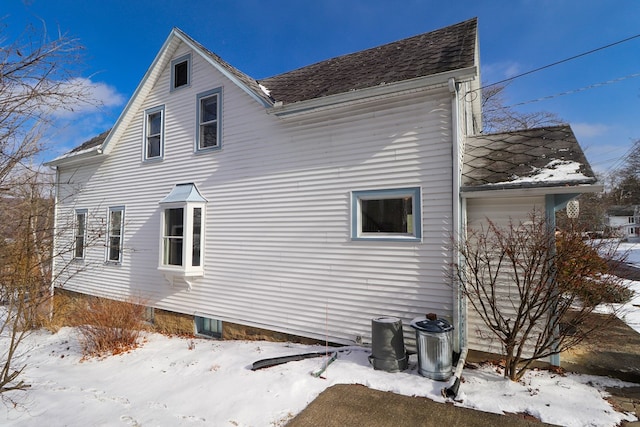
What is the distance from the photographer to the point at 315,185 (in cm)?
684

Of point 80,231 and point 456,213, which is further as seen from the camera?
point 80,231

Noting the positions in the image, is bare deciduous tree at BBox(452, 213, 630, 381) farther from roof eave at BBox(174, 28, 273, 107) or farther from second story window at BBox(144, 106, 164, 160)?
second story window at BBox(144, 106, 164, 160)

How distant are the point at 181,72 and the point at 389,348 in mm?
9274

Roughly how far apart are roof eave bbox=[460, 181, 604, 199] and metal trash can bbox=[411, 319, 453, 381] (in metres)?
2.18

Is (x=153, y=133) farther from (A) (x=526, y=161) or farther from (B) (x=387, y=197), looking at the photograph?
(A) (x=526, y=161)

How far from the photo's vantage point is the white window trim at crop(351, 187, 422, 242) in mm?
5770

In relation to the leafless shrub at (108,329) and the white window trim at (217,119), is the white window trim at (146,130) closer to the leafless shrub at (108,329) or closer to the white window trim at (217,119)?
the white window trim at (217,119)

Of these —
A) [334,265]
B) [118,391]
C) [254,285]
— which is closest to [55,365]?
[118,391]

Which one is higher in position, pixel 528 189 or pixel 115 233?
pixel 528 189

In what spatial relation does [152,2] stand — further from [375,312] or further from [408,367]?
[408,367]

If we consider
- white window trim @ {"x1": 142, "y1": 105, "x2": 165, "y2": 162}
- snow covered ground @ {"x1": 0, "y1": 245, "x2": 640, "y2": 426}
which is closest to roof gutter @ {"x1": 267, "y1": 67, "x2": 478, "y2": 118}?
white window trim @ {"x1": 142, "y1": 105, "x2": 165, "y2": 162}

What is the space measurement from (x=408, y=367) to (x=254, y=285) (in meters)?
3.83

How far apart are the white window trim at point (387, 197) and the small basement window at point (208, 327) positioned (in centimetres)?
454

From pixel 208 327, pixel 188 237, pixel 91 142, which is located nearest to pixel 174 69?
pixel 188 237
